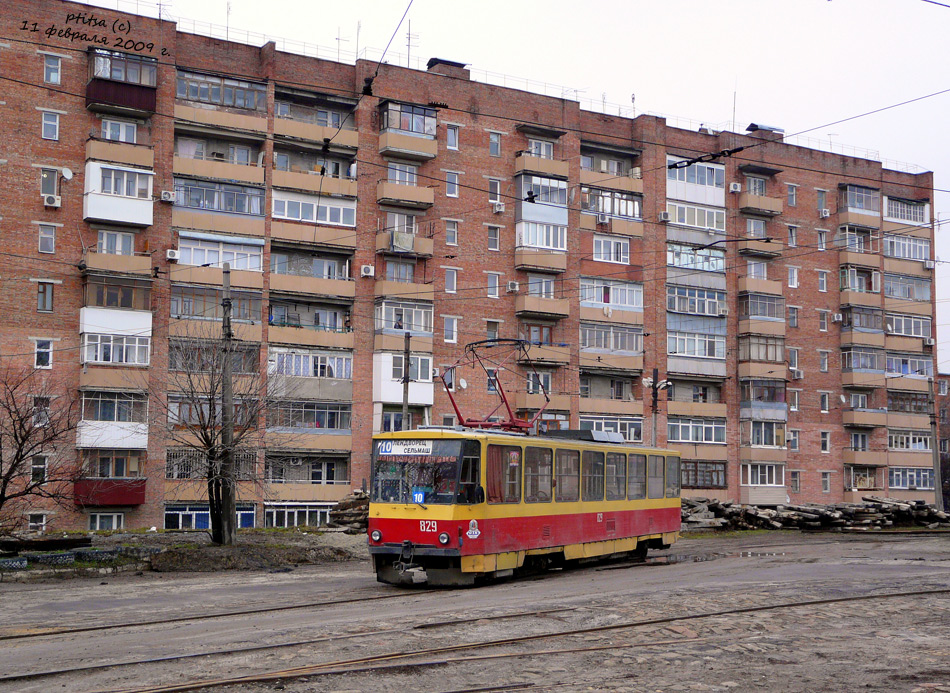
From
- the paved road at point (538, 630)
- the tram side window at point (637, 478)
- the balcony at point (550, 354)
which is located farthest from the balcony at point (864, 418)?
the paved road at point (538, 630)

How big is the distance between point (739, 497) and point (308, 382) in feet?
86.4

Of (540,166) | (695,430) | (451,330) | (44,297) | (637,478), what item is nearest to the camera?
(637,478)

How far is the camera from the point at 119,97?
4319cm

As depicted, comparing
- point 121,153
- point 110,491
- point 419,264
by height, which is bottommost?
point 110,491

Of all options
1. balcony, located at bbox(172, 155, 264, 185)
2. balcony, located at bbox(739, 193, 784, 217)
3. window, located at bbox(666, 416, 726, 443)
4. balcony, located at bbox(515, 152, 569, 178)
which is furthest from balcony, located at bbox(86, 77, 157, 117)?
balcony, located at bbox(739, 193, 784, 217)

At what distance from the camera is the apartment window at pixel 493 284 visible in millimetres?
→ 52938

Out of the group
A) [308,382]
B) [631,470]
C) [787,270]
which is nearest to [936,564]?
[631,470]

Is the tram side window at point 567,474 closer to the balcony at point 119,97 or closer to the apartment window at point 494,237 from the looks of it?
the balcony at point 119,97

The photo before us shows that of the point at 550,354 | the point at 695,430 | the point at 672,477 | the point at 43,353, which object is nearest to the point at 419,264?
the point at 550,354

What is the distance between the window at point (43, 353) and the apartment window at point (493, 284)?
68.1 ft

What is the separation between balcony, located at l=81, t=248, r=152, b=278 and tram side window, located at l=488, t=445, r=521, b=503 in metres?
26.8

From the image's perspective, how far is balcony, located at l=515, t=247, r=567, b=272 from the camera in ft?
174

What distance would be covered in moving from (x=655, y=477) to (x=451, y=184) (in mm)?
27481

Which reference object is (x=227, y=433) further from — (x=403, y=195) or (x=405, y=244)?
(x=403, y=195)
